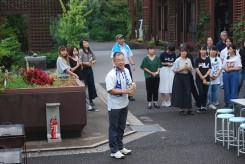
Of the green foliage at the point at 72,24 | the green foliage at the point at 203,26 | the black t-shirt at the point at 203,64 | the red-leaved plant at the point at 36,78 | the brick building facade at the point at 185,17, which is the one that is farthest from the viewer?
the green foliage at the point at 203,26

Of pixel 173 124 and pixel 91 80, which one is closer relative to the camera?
pixel 173 124

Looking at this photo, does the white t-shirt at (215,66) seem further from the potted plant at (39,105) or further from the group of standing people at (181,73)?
the potted plant at (39,105)

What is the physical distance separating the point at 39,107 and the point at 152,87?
4523 mm

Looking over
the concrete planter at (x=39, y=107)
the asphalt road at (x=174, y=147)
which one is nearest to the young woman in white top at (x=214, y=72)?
the asphalt road at (x=174, y=147)

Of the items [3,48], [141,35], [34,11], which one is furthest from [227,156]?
[141,35]

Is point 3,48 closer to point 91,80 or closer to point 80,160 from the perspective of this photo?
point 91,80

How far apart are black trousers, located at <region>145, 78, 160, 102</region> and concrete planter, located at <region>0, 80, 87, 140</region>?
3.80 metres

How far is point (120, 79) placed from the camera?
8.35 m

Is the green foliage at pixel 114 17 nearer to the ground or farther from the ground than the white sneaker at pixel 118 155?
farther from the ground

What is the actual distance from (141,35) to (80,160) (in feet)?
105

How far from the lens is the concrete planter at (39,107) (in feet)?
30.8

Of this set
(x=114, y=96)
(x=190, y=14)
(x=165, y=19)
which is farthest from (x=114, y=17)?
(x=114, y=96)

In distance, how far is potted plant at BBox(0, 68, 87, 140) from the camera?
30.8ft

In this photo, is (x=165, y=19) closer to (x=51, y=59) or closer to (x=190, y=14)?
(x=190, y=14)
